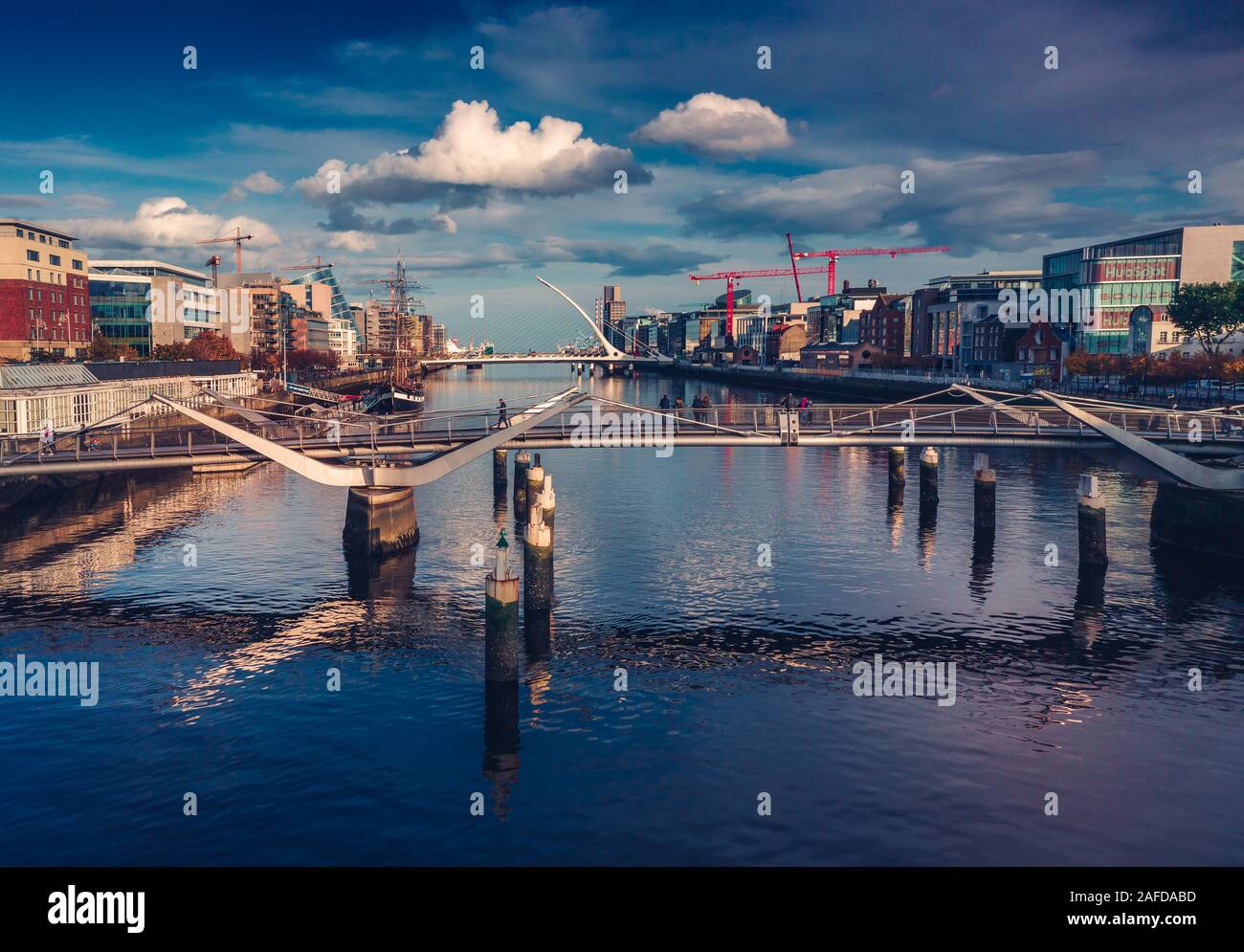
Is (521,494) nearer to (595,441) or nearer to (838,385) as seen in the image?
(595,441)

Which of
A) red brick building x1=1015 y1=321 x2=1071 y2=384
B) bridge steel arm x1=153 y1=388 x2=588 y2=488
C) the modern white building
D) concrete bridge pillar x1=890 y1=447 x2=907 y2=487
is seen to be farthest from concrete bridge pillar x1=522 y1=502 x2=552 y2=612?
red brick building x1=1015 y1=321 x2=1071 y2=384

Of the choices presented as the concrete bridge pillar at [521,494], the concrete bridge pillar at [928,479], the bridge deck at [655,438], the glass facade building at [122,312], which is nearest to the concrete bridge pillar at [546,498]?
the bridge deck at [655,438]

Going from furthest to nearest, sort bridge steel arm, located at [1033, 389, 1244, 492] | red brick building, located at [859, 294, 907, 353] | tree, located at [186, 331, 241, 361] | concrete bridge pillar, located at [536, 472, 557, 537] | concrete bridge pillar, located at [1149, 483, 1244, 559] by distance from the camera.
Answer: red brick building, located at [859, 294, 907, 353] < tree, located at [186, 331, 241, 361] < concrete bridge pillar, located at [1149, 483, 1244, 559] < bridge steel arm, located at [1033, 389, 1244, 492] < concrete bridge pillar, located at [536, 472, 557, 537]

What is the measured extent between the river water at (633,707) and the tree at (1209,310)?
212 feet

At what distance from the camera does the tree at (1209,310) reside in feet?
317

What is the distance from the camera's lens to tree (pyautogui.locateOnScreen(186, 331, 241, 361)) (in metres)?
132

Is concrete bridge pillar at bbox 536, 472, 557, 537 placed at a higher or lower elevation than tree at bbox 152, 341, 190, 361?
lower

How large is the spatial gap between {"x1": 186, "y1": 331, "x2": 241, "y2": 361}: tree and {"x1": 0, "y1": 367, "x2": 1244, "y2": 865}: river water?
88907mm

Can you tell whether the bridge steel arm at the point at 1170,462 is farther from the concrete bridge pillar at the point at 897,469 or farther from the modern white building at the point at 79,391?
the modern white building at the point at 79,391

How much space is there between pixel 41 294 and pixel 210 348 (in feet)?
79.2

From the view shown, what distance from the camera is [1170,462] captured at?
1581 inches

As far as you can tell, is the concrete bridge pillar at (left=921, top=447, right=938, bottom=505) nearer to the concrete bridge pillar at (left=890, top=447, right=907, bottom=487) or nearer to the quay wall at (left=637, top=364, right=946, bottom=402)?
the concrete bridge pillar at (left=890, top=447, right=907, bottom=487)

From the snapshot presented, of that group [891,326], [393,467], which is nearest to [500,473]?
[393,467]
